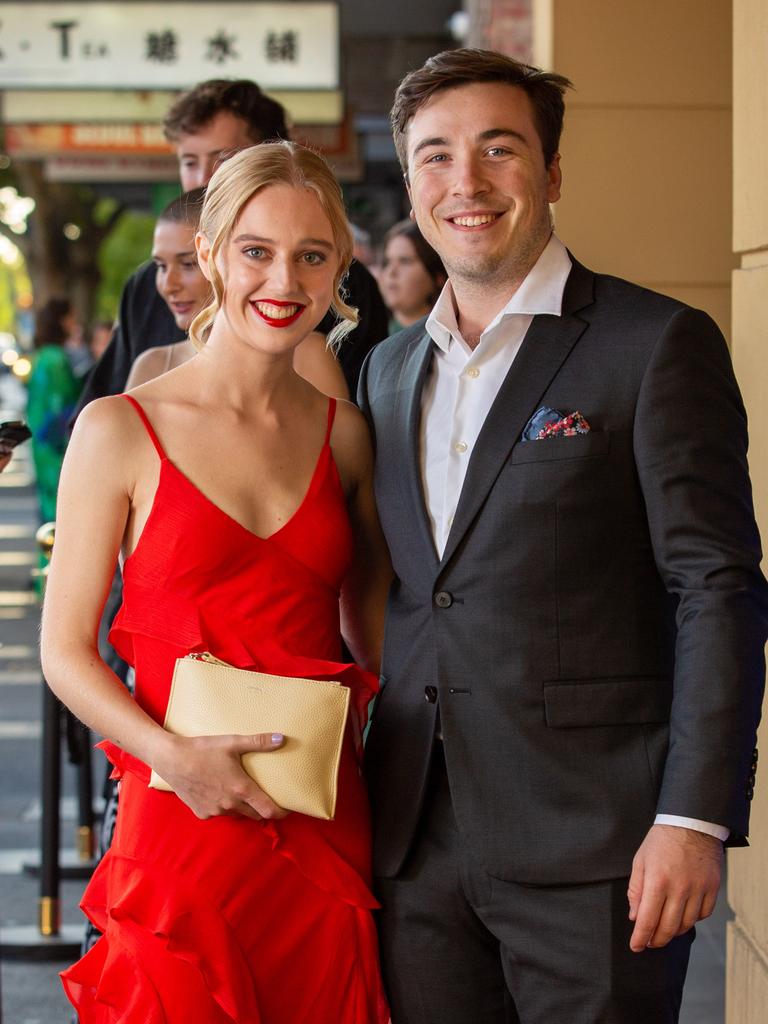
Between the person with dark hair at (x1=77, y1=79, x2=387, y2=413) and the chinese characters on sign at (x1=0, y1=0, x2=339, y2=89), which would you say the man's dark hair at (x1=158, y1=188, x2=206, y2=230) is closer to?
the person with dark hair at (x1=77, y1=79, x2=387, y2=413)

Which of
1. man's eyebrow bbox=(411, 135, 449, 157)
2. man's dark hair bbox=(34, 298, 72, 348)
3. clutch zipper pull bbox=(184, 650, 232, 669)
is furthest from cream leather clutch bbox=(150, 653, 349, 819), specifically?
man's dark hair bbox=(34, 298, 72, 348)

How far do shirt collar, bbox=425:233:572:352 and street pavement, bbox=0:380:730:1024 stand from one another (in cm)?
273

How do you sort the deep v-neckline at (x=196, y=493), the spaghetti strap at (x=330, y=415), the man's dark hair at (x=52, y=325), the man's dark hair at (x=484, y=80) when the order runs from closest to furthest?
1. the deep v-neckline at (x=196, y=493)
2. the man's dark hair at (x=484, y=80)
3. the spaghetti strap at (x=330, y=415)
4. the man's dark hair at (x=52, y=325)

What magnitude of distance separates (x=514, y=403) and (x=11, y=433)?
134cm

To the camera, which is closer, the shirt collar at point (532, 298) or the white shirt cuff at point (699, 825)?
the white shirt cuff at point (699, 825)

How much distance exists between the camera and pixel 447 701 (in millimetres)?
2398

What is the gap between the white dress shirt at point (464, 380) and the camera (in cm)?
244

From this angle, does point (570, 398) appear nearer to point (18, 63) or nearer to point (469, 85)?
point (469, 85)

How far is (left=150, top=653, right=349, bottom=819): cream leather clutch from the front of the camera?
88.5 inches

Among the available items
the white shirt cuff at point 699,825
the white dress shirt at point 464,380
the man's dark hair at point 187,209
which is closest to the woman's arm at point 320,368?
the man's dark hair at point 187,209

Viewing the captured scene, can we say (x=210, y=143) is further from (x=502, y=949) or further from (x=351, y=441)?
(x=502, y=949)

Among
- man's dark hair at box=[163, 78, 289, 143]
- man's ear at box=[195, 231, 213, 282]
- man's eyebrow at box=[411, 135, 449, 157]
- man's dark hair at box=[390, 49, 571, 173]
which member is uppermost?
man's dark hair at box=[163, 78, 289, 143]

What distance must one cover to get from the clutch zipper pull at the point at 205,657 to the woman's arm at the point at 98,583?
0.41 ft

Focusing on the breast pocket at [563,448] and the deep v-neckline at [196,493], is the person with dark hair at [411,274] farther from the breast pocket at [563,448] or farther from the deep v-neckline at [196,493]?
the breast pocket at [563,448]
